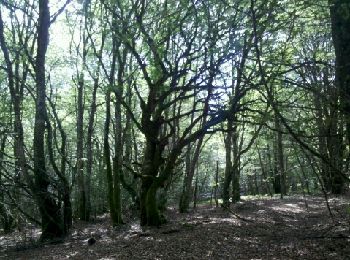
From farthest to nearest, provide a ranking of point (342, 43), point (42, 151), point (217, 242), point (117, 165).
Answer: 1. point (117, 165)
2. point (42, 151)
3. point (217, 242)
4. point (342, 43)

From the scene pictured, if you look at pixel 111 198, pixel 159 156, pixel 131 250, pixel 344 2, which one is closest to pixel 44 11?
pixel 159 156

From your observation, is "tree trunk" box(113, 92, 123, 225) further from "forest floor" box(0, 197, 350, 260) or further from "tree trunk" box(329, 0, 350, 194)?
"tree trunk" box(329, 0, 350, 194)

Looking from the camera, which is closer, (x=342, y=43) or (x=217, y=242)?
(x=342, y=43)

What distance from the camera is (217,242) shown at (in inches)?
391

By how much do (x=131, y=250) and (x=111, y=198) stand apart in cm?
503

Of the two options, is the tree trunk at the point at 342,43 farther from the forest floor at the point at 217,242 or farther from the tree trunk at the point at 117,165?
the tree trunk at the point at 117,165

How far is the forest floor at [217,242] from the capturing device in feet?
27.4

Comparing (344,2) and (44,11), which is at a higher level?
(44,11)

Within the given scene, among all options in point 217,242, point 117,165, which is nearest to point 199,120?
point 117,165

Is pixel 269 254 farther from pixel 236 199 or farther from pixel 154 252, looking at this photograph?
pixel 236 199

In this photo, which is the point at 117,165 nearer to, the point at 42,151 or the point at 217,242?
the point at 42,151

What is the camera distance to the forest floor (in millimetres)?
8359

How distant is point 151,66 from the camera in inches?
462

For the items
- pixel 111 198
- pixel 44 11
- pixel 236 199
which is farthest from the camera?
pixel 236 199
